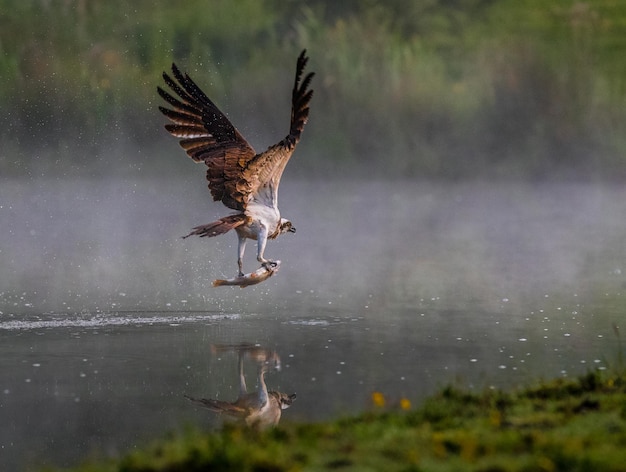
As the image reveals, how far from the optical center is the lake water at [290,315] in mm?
10961

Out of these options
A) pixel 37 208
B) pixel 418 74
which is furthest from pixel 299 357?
pixel 418 74

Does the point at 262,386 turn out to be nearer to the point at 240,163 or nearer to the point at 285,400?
the point at 285,400

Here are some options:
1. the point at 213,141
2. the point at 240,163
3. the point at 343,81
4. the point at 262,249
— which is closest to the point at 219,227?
the point at 262,249

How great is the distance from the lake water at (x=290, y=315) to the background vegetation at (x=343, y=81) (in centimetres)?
1527

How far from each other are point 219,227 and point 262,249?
59cm

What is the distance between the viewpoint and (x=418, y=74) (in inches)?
2023

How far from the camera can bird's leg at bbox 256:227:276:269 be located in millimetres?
13995

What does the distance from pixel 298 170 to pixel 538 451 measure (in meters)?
40.1

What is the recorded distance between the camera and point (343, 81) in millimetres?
50312

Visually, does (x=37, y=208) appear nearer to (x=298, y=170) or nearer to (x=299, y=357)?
(x=298, y=170)

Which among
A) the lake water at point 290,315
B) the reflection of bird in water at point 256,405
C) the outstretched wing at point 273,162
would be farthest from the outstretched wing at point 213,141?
the reflection of bird in water at point 256,405

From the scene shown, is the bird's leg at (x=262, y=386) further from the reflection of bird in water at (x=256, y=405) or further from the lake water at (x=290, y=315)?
the lake water at (x=290, y=315)

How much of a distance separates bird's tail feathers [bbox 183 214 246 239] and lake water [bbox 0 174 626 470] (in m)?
1.19

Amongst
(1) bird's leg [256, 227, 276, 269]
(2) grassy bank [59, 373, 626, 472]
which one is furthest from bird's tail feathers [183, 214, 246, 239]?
(2) grassy bank [59, 373, 626, 472]
